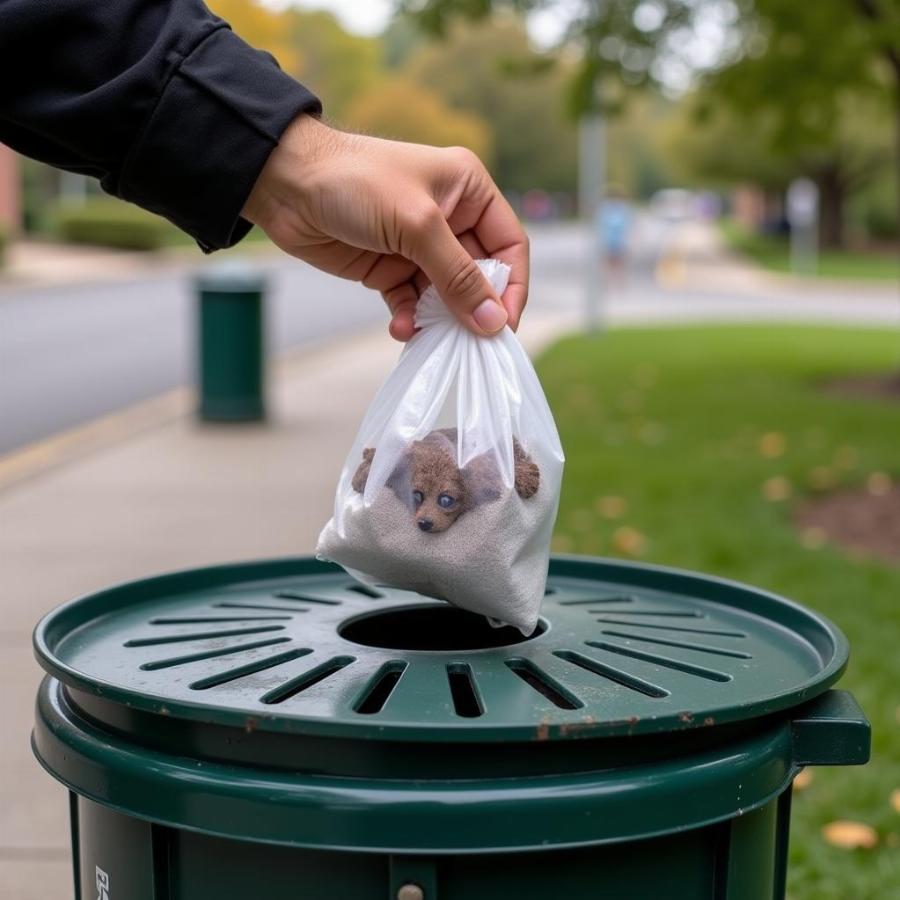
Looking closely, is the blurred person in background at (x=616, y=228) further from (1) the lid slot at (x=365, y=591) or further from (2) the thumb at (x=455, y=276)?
(2) the thumb at (x=455, y=276)

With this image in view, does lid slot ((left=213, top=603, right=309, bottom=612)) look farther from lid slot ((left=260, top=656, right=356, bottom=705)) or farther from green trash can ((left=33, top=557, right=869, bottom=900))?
lid slot ((left=260, top=656, right=356, bottom=705))

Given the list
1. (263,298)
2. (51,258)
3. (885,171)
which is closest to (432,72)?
(885,171)

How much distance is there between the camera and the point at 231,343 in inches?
386

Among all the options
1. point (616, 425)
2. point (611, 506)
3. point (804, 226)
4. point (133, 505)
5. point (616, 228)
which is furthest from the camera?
point (804, 226)

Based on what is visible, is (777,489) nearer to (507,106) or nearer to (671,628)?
(671,628)

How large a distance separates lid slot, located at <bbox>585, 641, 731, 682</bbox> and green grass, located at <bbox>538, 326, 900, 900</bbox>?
5.16 feet

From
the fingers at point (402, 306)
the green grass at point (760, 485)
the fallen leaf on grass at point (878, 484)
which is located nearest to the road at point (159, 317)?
the green grass at point (760, 485)

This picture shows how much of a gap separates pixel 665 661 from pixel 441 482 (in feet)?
1.27

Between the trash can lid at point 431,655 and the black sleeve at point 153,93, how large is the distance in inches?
23.1

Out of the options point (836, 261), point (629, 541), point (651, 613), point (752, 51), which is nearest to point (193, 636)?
point (651, 613)

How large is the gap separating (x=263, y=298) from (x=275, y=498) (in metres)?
2.73

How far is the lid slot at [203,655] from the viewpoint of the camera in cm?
188

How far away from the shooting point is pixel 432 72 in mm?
94438

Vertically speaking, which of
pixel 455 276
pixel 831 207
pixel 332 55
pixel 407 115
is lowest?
pixel 455 276
